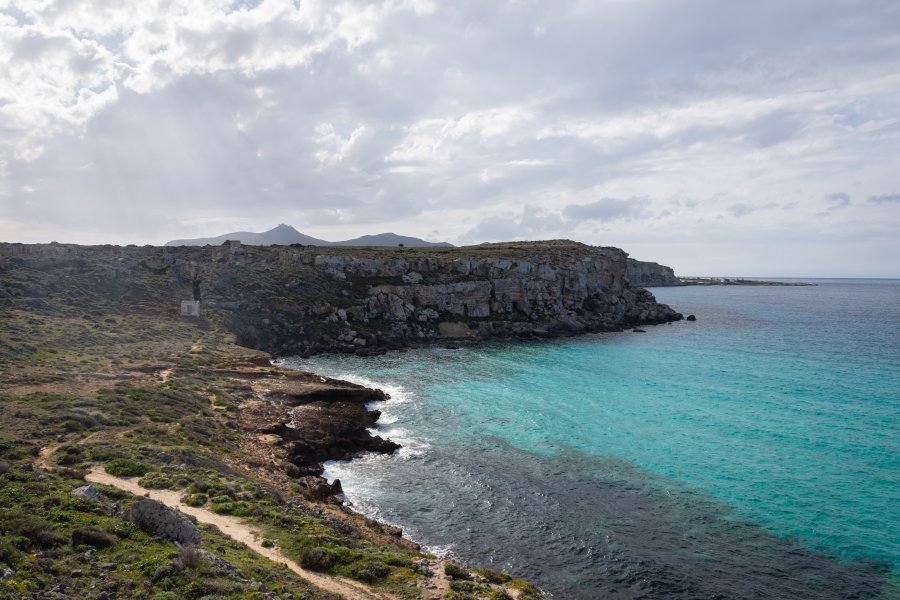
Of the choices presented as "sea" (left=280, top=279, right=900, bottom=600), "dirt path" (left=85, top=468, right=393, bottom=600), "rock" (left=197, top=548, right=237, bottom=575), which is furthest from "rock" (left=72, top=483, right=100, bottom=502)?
"sea" (left=280, top=279, right=900, bottom=600)

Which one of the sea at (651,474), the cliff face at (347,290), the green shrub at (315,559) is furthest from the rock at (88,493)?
the cliff face at (347,290)

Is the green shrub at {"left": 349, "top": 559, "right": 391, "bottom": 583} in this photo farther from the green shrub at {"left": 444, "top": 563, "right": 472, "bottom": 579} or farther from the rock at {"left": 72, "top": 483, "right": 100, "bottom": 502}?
the rock at {"left": 72, "top": 483, "right": 100, "bottom": 502}

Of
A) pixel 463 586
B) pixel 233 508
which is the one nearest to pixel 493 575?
pixel 463 586

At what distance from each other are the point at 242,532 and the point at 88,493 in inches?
198

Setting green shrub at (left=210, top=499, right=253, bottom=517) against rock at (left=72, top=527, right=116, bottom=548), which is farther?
green shrub at (left=210, top=499, right=253, bottom=517)

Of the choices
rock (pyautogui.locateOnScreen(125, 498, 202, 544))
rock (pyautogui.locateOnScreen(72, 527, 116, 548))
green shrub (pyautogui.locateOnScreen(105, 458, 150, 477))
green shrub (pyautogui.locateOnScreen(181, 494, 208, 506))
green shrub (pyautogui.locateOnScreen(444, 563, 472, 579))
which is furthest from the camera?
green shrub (pyautogui.locateOnScreen(105, 458, 150, 477))

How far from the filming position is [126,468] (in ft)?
69.4

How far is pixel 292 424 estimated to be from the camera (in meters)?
35.9

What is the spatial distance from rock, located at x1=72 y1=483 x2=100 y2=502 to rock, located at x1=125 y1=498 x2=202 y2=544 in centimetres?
205

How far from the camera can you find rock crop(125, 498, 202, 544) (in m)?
15.0

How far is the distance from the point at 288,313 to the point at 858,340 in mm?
84318

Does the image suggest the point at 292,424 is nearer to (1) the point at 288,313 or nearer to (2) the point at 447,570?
(2) the point at 447,570

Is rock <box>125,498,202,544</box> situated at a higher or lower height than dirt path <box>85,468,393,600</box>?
higher

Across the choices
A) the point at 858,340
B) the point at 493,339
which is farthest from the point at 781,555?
the point at 858,340
